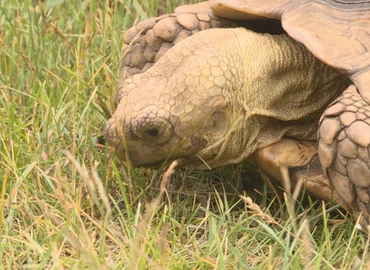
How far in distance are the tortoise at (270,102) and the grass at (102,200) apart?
0.56 ft

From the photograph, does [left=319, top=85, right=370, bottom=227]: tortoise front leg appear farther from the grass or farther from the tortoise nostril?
the tortoise nostril

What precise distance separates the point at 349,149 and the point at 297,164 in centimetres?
38

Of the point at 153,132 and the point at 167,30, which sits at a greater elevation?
the point at 167,30

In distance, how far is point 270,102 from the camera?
3541mm

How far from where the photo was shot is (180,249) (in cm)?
324

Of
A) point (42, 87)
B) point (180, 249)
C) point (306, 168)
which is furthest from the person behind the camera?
point (42, 87)

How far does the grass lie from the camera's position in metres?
2.96

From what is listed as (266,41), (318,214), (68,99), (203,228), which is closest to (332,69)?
(266,41)

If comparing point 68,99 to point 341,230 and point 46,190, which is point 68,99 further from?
point 341,230

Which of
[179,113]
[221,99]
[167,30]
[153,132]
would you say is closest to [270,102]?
[221,99]

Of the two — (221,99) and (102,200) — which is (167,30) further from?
(102,200)

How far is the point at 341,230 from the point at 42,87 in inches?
59.5

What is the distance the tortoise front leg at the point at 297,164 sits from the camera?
3424 mm

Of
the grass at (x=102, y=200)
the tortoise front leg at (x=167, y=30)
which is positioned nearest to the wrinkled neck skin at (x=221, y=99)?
the grass at (x=102, y=200)
